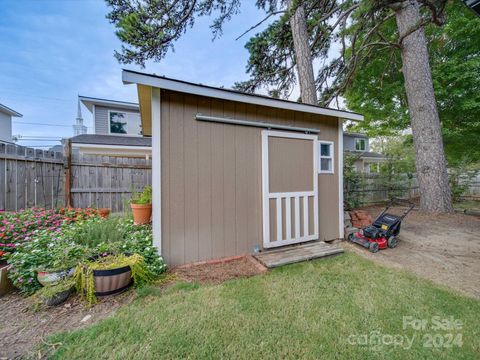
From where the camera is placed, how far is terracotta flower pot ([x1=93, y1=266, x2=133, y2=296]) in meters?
2.24

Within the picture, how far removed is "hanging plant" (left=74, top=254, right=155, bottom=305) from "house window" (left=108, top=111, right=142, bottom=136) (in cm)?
897

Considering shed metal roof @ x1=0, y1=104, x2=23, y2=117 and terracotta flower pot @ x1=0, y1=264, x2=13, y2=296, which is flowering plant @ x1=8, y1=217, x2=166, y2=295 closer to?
terracotta flower pot @ x1=0, y1=264, x2=13, y2=296

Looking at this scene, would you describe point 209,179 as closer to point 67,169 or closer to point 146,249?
point 146,249

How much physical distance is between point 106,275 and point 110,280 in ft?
0.24

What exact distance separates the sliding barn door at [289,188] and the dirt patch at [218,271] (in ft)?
1.95

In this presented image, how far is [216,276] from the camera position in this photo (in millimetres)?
2793

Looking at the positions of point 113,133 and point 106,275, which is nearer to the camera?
point 106,275

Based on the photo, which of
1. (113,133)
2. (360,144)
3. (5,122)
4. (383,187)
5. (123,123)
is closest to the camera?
(383,187)

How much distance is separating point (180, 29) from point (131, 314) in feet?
22.6

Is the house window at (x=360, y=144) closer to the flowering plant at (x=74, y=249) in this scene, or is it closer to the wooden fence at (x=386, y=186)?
the wooden fence at (x=386, y=186)

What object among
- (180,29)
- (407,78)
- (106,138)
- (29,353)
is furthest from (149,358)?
(106,138)

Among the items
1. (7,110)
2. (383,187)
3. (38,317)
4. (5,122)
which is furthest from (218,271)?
(5,122)

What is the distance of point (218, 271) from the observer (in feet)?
9.63

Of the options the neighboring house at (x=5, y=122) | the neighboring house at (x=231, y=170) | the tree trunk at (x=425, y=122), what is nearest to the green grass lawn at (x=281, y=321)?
the neighboring house at (x=231, y=170)
